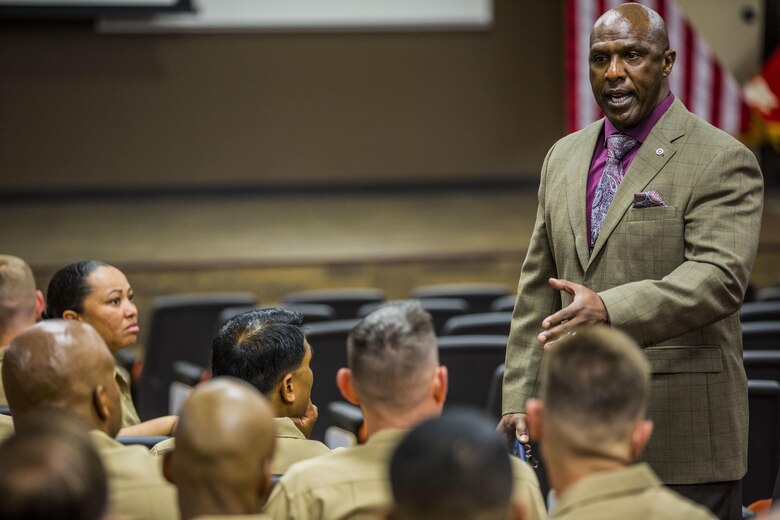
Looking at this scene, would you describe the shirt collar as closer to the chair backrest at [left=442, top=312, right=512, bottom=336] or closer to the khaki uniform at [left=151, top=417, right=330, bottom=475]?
the khaki uniform at [left=151, top=417, right=330, bottom=475]

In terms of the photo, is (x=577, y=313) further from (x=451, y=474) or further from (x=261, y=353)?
(x=451, y=474)

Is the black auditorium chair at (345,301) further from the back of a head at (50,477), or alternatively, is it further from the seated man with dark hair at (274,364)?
the back of a head at (50,477)

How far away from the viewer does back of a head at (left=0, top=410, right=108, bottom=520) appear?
1.38m

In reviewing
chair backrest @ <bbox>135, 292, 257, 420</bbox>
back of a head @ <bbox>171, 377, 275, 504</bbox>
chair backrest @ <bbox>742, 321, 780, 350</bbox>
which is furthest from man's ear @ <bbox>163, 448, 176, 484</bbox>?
chair backrest @ <bbox>135, 292, 257, 420</bbox>

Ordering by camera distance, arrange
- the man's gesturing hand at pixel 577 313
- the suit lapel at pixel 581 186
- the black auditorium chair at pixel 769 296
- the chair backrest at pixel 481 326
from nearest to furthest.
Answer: the man's gesturing hand at pixel 577 313
the suit lapel at pixel 581 186
the chair backrest at pixel 481 326
the black auditorium chair at pixel 769 296

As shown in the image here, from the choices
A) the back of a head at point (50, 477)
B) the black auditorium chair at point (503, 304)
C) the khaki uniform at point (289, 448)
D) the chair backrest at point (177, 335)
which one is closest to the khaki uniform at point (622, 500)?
the back of a head at point (50, 477)

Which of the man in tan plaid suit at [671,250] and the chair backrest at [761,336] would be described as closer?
the man in tan plaid suit at [671,250]

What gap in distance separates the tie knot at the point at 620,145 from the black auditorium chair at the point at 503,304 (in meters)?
2.11

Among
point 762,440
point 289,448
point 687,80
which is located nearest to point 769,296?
point 762,440

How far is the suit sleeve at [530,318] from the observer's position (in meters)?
2.64

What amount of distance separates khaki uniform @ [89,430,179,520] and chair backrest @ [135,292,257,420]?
103 inches

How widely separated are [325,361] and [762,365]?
1.48 m

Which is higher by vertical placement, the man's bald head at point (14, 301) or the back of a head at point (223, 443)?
the back of a head at point (223, 443)

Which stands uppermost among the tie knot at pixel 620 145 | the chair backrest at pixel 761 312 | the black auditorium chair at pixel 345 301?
the tie knot at pixel 620 145
